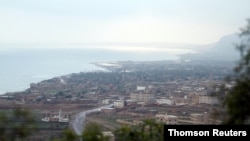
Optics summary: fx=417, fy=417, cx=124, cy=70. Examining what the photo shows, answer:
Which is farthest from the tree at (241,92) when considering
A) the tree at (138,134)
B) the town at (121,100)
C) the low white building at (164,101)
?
the low white building at (164,101)

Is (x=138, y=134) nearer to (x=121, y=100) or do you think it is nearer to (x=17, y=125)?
(x=17, y=125)

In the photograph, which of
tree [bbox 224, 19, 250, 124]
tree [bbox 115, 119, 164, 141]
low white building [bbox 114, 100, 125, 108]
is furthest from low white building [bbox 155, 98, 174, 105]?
tree [bbox 224, 19, 250, 124]

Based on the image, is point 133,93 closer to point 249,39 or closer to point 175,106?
point 175,106

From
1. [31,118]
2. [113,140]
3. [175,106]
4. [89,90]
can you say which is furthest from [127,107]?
[31,118]

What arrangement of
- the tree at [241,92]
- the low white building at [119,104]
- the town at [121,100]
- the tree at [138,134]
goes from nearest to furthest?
the tree at [241,92] → the tree at [138,134] → the town at [121,100] → the low white building at [119,104]

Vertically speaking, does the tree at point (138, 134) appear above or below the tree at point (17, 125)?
below

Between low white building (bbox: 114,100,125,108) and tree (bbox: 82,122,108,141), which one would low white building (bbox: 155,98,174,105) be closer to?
low white building (bbox: 114,100,125,108)

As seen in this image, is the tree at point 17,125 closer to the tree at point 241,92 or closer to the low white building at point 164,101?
the tree at point 241,92

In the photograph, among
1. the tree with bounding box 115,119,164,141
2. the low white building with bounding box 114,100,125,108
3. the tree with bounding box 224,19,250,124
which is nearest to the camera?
the tree with bounding box 224,19,250,124

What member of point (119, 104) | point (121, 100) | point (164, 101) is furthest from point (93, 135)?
point (121, 100)
